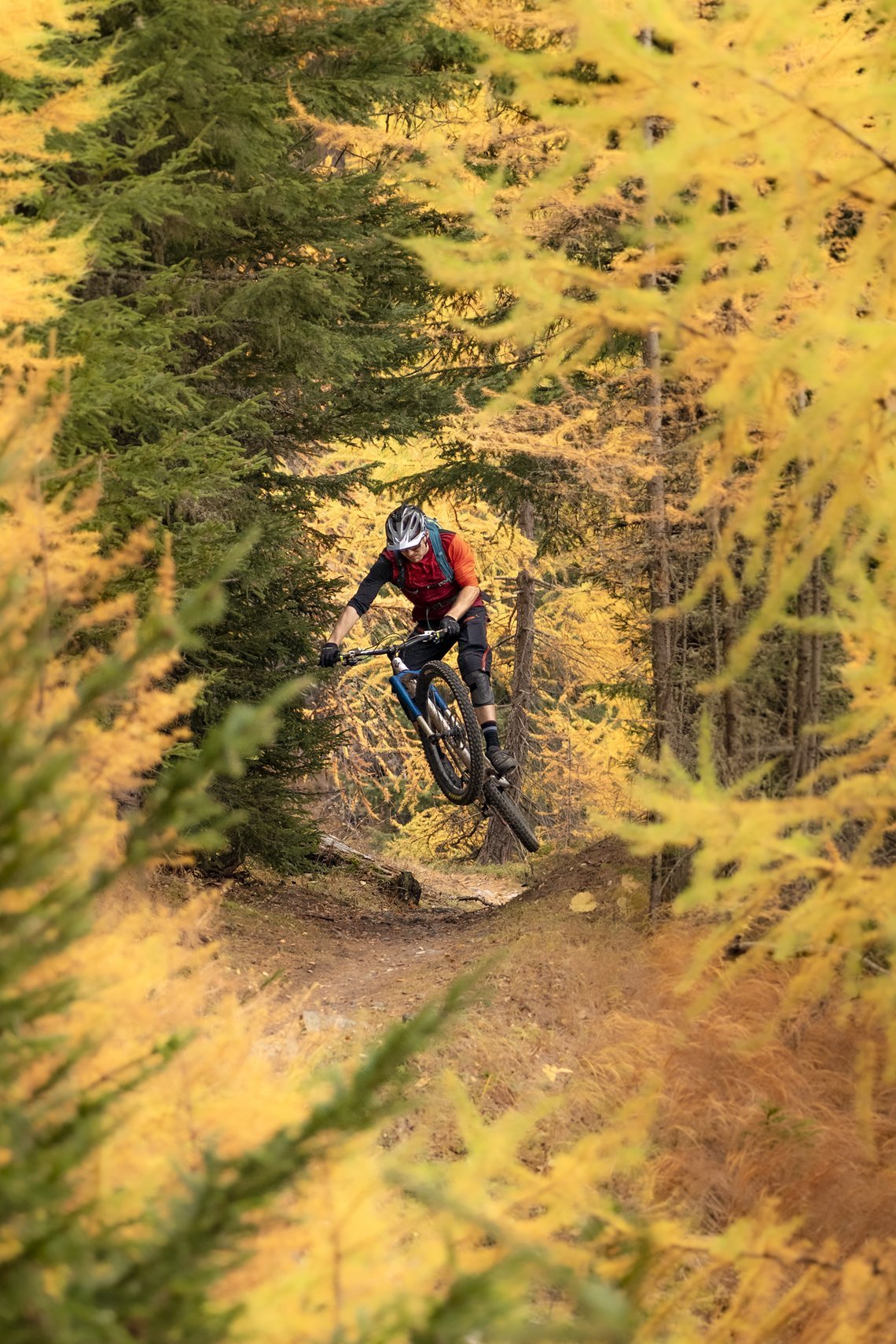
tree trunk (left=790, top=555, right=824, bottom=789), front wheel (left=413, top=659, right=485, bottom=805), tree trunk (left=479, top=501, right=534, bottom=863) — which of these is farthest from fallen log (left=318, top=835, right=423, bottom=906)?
tree trunk (left=790, top=555, right=824, bottom=789)

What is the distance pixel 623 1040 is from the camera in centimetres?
704

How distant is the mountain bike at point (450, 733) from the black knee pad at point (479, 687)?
67 mm

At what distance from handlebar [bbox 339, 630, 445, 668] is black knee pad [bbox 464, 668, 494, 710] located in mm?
411

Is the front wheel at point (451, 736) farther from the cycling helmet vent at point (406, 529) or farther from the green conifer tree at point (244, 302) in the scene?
the green conifer tree at point (244, 302)

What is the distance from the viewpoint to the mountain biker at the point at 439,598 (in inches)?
341

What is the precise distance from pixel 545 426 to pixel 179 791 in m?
9.09

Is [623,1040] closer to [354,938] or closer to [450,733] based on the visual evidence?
[450,733]

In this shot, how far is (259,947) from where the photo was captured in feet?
29.0

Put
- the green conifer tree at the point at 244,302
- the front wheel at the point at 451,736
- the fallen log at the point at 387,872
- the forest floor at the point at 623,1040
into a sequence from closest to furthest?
the forest floor at the point at 623,1040 → the green conifer tree at the point at 244,302 → the front wheel at the point at 451,736 → the fallen log at the point at 387,872

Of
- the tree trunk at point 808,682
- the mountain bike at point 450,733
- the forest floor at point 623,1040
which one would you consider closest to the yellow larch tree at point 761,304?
the forest floor at point 623,1040

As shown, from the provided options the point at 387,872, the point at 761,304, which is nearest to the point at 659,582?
the point at 761,304

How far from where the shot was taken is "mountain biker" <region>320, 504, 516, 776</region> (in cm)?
867

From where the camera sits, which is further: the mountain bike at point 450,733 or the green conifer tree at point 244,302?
the mountain bike at point 450,733

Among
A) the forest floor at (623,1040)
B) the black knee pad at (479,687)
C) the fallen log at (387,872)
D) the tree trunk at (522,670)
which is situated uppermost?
the black knee pad at (479,687)
